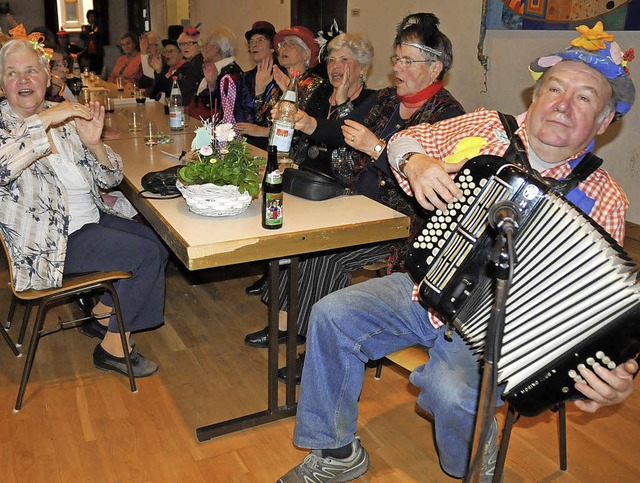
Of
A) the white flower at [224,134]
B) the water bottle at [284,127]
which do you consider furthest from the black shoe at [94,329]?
the white flower at [224,134]

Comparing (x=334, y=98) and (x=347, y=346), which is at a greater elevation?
(x=334, y=98)

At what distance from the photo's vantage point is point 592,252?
1.34m

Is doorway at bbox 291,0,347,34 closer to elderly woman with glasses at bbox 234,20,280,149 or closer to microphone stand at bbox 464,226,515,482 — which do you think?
elderly woman with glasses at bbox 234,20,280,149

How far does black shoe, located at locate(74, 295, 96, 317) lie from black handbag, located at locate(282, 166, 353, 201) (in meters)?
1.37

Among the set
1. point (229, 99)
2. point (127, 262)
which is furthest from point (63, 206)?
point (229, 99)

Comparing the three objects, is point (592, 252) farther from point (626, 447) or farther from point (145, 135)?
point (145, 135)

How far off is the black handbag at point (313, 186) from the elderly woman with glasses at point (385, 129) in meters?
0.21

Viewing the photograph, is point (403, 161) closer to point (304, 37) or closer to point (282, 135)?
point (282, 135)

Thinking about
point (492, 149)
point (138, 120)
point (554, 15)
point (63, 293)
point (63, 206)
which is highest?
point (554, 15)

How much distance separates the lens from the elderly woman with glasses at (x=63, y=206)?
213 centimetres

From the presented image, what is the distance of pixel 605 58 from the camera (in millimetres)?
1662

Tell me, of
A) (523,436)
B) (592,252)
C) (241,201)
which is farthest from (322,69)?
(592,252)

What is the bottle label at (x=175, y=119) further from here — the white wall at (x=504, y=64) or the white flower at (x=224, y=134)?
the white wall at (x=504, y=64)

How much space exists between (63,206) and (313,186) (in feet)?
3.13
